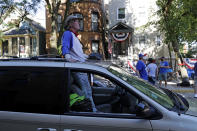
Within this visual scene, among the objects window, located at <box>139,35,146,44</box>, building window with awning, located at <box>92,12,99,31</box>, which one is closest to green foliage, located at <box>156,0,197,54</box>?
window, located at <box>139,35,146,44</box>

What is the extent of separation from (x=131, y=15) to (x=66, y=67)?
69.7 feet

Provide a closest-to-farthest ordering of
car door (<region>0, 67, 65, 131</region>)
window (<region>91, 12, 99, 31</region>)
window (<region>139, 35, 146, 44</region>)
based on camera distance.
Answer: car door (<region>0, 67, 65, 131</region>) < window (<region>91, 12, 99, 31</region>) < window (<region>139, 35, 146, 44</region>)

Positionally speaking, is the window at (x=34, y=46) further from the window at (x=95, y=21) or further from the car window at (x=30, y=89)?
the car window at (x=30, y=89)

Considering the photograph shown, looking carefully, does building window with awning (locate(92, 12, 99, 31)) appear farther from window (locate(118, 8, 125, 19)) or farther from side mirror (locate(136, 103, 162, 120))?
side mirror (locate(136, 103, 162, 120))

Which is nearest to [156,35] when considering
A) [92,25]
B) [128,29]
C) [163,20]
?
[128,29]

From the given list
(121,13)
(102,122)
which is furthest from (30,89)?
(121,13)

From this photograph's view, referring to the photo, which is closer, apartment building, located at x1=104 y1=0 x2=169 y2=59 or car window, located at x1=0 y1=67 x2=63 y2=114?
car window, located at x1=0 y1=67 x2=63 y2=114

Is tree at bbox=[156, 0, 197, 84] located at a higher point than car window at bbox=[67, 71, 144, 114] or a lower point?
higher

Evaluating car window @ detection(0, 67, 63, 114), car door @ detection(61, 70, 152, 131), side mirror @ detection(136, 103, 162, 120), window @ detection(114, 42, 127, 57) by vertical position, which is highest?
window @ detection(114, 42, 127, 57)

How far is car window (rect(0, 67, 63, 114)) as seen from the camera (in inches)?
88.1

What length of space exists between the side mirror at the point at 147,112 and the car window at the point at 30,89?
923 millimetres

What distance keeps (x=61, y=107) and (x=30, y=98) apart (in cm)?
39

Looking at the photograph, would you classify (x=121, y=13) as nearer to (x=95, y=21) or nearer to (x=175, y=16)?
(x=95, y=21)

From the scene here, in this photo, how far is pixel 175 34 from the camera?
11.7 meters
